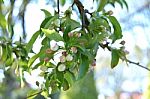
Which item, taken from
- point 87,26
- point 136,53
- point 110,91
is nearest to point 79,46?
point 87,26

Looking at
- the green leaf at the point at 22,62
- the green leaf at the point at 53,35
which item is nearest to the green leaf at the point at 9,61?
the green leaf at the point at 22,62

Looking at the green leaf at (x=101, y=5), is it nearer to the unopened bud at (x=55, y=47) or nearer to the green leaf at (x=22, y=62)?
the unopened bud at (x=55, y=47)

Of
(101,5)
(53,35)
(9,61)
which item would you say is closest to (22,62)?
(9,61)

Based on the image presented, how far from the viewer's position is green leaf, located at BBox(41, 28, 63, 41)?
1.06 meters

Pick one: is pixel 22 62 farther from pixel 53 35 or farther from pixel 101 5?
pixel 53 35

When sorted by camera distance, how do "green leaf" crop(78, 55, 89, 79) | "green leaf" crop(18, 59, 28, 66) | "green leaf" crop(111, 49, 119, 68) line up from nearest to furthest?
"green leaf" crop(78, 55, 89, 79) < "green leaf" crop(111, 49, 119, 68) < "green leaf" crop(18, 59, 28, 66)

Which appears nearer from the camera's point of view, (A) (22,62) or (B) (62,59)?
(B) (62,59)

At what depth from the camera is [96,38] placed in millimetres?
1083

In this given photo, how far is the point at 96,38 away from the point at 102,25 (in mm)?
84

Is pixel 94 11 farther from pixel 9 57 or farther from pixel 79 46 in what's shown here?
pixel 9 57

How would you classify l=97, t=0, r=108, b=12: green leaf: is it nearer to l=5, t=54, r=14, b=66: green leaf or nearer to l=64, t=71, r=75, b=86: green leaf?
l=64, t=71, r=75, b=86: green leaf

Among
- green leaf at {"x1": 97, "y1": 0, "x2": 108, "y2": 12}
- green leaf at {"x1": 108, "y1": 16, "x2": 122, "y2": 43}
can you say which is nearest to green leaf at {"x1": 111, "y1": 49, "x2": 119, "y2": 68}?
green leaf at {"x1": 108, "y1": 16, "x2": 122, "y2": 43}

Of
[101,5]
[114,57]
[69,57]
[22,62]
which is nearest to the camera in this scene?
[69,57]

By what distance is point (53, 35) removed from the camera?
1.06m
